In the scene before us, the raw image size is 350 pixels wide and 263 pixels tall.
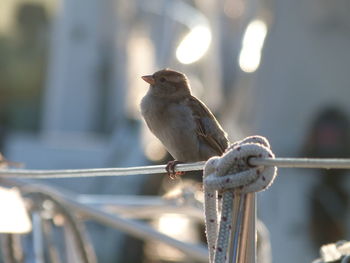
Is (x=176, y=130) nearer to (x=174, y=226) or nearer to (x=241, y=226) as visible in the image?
(x=241, y=226)

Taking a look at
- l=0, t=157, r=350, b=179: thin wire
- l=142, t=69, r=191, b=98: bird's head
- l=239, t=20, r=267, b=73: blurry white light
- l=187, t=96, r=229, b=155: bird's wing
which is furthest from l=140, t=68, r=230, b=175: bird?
l=239, t=20, r=267, b=73: blurry white light

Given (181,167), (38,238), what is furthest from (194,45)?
(181,167)

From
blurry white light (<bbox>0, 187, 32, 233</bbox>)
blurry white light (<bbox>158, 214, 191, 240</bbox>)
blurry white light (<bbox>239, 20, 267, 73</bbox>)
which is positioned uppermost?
blurry white light (<bbox>239, 20, 267, 73</bbox>)

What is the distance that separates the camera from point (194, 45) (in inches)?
520

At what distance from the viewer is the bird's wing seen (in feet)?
14.4

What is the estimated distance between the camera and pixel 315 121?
10.3 m

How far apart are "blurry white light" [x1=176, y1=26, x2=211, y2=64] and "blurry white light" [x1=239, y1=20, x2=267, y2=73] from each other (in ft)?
5.60

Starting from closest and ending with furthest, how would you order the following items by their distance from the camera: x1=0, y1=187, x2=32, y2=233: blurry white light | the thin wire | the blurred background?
the thin wire, x1=0, y1=187, x2=32, y2=233: blurry white light, the blurred background

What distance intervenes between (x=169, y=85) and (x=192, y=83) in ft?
26.9

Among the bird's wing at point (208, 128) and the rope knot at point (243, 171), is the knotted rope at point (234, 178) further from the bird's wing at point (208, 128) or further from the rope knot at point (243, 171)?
the bird's wing at point (208, 128)

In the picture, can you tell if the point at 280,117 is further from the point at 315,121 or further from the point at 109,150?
the point at 109,150

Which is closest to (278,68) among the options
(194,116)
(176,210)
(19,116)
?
(176,210)

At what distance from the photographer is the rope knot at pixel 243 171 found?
2.44m

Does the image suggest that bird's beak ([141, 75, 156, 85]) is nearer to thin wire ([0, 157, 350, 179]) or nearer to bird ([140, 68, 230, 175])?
bird ([140, 68, 230, 175])
